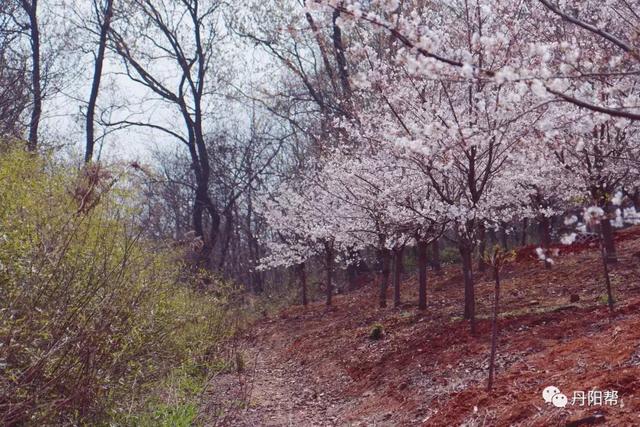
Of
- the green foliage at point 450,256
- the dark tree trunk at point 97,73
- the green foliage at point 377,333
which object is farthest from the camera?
the green foliage at point 450,256

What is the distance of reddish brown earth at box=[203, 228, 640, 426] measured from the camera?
5.06 meters

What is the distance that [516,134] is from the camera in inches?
293

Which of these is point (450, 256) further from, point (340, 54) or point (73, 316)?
point (73, 316)

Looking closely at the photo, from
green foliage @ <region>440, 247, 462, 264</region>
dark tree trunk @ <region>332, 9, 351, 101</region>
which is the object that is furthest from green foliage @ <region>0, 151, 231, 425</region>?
green foliage @ <region>440, 247, 462, 264</region>

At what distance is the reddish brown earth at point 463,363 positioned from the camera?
5.06 meters

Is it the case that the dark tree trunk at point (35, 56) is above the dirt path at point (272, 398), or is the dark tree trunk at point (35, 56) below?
above

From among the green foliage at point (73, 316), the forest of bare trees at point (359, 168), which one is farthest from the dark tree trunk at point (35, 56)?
the green foliage at point (73, 316)

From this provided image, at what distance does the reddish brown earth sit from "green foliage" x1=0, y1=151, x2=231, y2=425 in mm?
968

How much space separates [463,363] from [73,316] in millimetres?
4304

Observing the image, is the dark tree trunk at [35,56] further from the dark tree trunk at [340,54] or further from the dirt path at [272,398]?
the dirt path at [272,398]

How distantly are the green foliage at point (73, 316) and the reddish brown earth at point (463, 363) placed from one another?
97 centimetres

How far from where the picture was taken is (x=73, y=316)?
4.28 metres

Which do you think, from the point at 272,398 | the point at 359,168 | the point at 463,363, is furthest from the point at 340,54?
the point at 463,363

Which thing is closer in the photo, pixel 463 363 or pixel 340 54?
pixel 463 363
